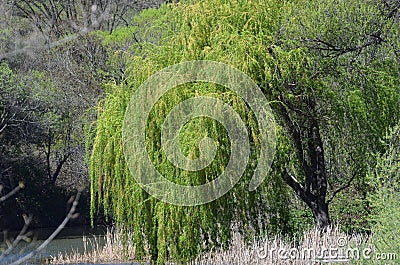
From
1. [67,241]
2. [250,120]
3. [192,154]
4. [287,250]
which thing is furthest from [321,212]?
[67,241]

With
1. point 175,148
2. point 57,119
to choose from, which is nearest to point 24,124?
point 57,119

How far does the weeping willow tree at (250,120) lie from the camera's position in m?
9.28

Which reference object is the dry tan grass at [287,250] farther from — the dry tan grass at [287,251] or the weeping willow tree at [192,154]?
the weeping willow tree at [192,154]

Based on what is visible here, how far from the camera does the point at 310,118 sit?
10.5 metres

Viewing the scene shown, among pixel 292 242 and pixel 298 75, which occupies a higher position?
pixel 298 75

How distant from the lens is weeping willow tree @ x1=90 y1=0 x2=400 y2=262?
30.5 feet

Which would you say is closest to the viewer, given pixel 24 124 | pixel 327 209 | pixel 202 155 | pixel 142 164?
pixel 202 155

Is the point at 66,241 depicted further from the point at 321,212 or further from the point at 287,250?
the point at 287,250

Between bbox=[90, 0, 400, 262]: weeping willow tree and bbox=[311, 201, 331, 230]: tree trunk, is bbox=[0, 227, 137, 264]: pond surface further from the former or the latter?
bbox=[311, 201, 331, 230]: tree trunk

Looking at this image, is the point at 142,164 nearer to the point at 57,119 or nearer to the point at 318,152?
the point at 318,152

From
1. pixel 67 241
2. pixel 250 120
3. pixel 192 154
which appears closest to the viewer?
pixel 192 154

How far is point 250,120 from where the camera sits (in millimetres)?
9078

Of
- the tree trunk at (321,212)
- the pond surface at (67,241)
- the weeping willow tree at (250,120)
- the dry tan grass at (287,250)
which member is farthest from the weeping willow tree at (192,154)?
the pond surface at (67,241)

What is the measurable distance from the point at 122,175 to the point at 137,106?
116cm
